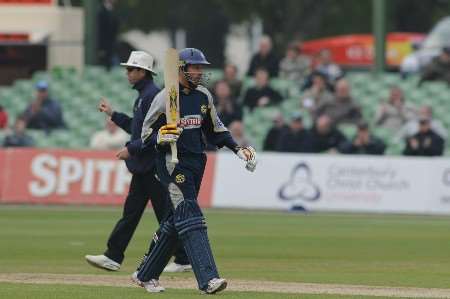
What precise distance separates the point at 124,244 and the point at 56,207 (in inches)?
456

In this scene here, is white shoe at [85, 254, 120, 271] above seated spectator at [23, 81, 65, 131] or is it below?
below

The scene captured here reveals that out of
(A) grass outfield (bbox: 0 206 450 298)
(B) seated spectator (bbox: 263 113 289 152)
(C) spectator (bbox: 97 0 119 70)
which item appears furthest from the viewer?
(C) spectator (bbox: 97 0 119 70)

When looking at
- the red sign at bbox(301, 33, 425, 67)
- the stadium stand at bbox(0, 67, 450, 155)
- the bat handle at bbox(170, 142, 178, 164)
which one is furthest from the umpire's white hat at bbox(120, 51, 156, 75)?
the red sign at bbox(301, 33, 425, 67)

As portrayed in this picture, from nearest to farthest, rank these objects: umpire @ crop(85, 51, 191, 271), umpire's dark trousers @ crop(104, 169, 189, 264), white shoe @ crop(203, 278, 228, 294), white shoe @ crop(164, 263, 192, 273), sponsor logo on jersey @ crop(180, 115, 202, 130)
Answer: white shoe @ crop(203, 278, 228, 294) < sponsor logo on jersey @ crop(180, 115, 202, 130) < umpire @ crop(85, 51, 191, 271) < umpire's dark trousers @ crop(104, 169, 189, 264) < white shoe @ crop(164, 263, 192, 273)

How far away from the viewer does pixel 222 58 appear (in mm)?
51906

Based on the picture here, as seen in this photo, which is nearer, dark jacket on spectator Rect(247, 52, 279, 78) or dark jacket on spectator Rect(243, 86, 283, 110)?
dark jacket on spectator Rect(243, 86, 283, 110)

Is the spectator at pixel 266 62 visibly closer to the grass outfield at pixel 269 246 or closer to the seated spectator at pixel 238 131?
the seated spectator at pixel 238 131

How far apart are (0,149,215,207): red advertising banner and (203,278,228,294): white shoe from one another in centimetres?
1438

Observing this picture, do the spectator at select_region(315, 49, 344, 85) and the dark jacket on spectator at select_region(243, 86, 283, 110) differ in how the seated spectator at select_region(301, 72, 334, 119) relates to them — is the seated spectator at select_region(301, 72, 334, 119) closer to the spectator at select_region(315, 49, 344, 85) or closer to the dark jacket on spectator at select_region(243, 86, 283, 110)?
the spectator at select_region(315, 49, 344, 85)

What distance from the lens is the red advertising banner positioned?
2742 centimetres

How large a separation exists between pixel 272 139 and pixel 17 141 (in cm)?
489

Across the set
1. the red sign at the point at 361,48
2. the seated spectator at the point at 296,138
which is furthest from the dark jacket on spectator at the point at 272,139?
the red sign at the point at 361,48

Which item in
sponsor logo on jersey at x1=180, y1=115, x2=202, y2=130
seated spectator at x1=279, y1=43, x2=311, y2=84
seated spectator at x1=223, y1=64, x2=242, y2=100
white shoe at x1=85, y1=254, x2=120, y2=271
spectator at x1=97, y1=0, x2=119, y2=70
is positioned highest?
spectator at x1=97, y1=0, x2=119, y2=70

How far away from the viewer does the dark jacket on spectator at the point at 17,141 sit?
2900 centimetres
